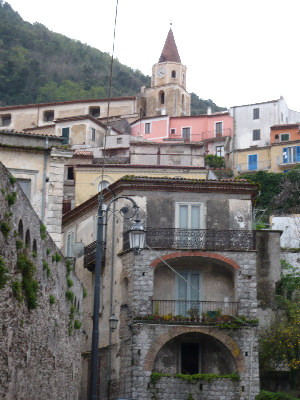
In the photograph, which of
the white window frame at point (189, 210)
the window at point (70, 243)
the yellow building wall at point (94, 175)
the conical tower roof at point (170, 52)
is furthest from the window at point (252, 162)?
the white window frame at point (189, 210)

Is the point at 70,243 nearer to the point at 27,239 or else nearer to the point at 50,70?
the point at 27,239

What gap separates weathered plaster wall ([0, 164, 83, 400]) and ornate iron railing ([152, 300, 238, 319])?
38.7 feet

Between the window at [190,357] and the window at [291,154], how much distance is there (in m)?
44.7

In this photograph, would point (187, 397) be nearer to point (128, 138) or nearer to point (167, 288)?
point (167, 288)

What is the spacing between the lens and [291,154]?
80.7 metres

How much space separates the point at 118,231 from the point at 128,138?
3678 cm

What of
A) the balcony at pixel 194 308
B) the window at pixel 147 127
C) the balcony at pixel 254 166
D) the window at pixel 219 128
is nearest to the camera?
the balcony at pixel 194 308

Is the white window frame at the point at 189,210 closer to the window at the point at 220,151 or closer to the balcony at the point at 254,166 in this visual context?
the balcony at the point at 254,166

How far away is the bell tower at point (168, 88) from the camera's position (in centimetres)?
9888

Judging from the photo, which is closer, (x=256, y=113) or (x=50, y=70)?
(x=256, y=113)

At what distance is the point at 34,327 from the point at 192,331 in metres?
20.2

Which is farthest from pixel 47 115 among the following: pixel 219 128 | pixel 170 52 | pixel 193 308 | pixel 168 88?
pixel 193 308

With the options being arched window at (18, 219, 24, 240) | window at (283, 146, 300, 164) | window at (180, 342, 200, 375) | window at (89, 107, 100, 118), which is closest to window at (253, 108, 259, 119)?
window at (283, 146, 300, 164)

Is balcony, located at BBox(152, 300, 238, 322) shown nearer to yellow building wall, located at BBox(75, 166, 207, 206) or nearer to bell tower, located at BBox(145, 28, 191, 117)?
yellow building wall, located at BBox(75, 166, 207, 206)
